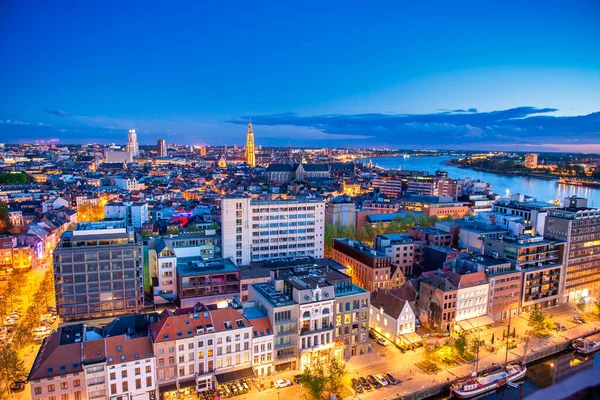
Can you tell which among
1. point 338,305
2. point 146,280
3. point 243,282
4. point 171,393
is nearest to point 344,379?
point 338,305

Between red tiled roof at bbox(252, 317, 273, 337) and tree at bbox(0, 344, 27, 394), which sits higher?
red tiled roof at bbox(252, 317, 273, 337)

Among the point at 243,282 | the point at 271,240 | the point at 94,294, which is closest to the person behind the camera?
the point at 94,294

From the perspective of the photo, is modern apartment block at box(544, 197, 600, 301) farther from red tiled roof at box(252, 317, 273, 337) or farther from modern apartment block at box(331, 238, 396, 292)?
red tiled roof at box(252, 317, 273, 337)

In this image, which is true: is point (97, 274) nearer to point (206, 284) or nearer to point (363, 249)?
point (206, 284)

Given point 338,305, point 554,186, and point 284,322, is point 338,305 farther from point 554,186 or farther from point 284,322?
point 554,186

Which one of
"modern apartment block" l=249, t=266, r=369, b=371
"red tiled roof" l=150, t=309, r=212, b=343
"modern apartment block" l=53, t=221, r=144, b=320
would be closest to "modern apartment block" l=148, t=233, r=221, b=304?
"modern apartment block" l=53, t=221, r=144, b=320
